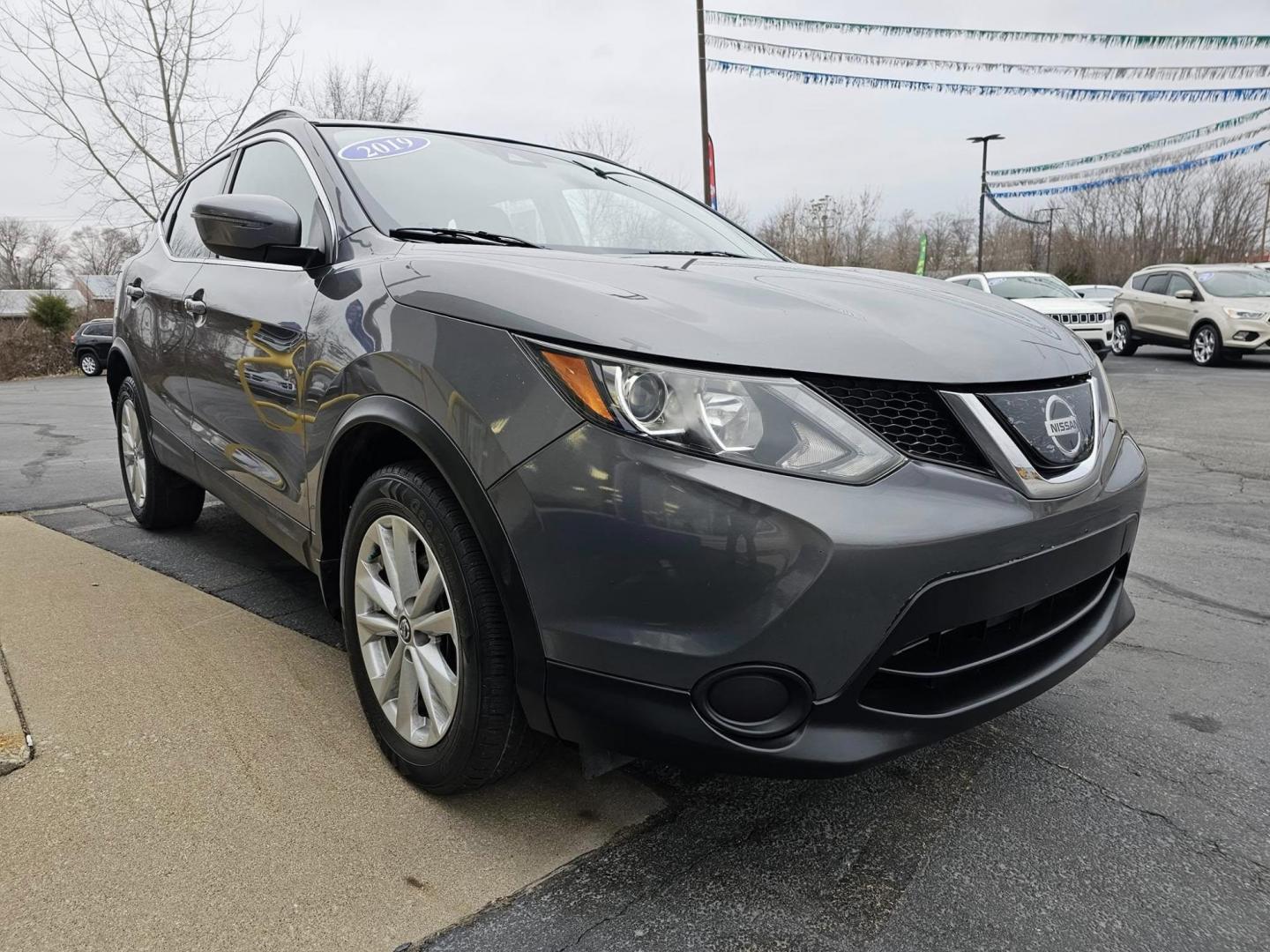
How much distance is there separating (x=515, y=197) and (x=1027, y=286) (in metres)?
13.4

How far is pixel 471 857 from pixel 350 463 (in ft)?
3.18

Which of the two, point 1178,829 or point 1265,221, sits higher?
point 1265,221

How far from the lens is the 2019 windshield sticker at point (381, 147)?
8.51ft

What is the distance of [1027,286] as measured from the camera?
14219 millimetres

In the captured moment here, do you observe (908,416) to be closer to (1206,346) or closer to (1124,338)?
(1206,346)

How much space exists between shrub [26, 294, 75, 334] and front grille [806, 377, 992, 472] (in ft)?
103

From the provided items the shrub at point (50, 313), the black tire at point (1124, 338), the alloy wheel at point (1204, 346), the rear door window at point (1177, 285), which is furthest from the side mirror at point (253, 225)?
the shrub at point (50, 313)

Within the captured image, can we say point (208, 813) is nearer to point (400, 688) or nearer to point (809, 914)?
point (400, 688)

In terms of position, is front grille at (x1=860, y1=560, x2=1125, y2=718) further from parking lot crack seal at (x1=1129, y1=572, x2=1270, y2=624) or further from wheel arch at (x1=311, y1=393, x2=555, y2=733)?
parking lot crack seal at (x1=1129, y1=572, x2=1270, y2=624)

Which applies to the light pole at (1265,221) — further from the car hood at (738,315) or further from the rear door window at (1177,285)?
the car hood at (738,315)

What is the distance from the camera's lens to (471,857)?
184 centimetres

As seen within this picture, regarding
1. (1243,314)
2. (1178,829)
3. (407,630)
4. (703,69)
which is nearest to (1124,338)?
(1243,314)

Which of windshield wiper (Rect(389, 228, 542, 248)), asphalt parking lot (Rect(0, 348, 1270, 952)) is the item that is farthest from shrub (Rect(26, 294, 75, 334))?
windshield wiper (Rect(389, 228, 542, 248))

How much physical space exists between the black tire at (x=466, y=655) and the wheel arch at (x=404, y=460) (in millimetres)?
42
